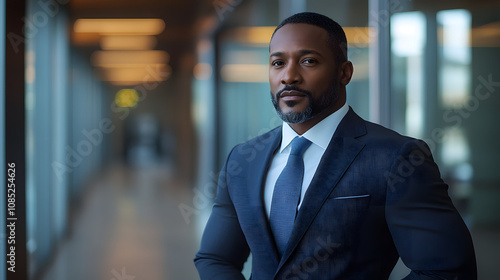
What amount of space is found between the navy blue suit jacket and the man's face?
12 cm

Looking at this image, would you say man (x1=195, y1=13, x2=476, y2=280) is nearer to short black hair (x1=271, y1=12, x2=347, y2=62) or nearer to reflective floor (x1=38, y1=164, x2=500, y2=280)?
short black hair (x1=271, y1=12, x2=347, y2=62)

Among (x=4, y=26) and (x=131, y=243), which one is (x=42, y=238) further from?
(x=4, y=26)

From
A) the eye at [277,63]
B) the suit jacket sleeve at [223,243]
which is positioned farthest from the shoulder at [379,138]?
the suit jacket sleeve at [223,243]

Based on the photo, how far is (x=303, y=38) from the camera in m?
1.18

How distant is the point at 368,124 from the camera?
49.4 inches

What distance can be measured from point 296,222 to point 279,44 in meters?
0.46

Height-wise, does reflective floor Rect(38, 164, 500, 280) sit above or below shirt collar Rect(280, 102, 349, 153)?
below

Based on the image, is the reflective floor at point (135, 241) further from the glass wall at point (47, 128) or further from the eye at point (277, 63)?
the eye at point (277, 63)

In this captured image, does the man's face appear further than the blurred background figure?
No

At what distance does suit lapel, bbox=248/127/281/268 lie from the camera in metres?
1.20

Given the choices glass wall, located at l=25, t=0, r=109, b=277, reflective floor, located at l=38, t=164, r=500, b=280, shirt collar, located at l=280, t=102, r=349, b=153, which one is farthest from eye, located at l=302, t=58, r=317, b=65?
glass wall, located at l=25, t=0, r=109, b=277

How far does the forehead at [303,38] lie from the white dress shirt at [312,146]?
0.63 feet

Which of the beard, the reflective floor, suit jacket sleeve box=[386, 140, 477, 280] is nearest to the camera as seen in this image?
suit jacket sleeve box=[386, 140, 477, 280]

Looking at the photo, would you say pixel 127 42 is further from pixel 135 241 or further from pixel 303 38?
pixel 303 38
